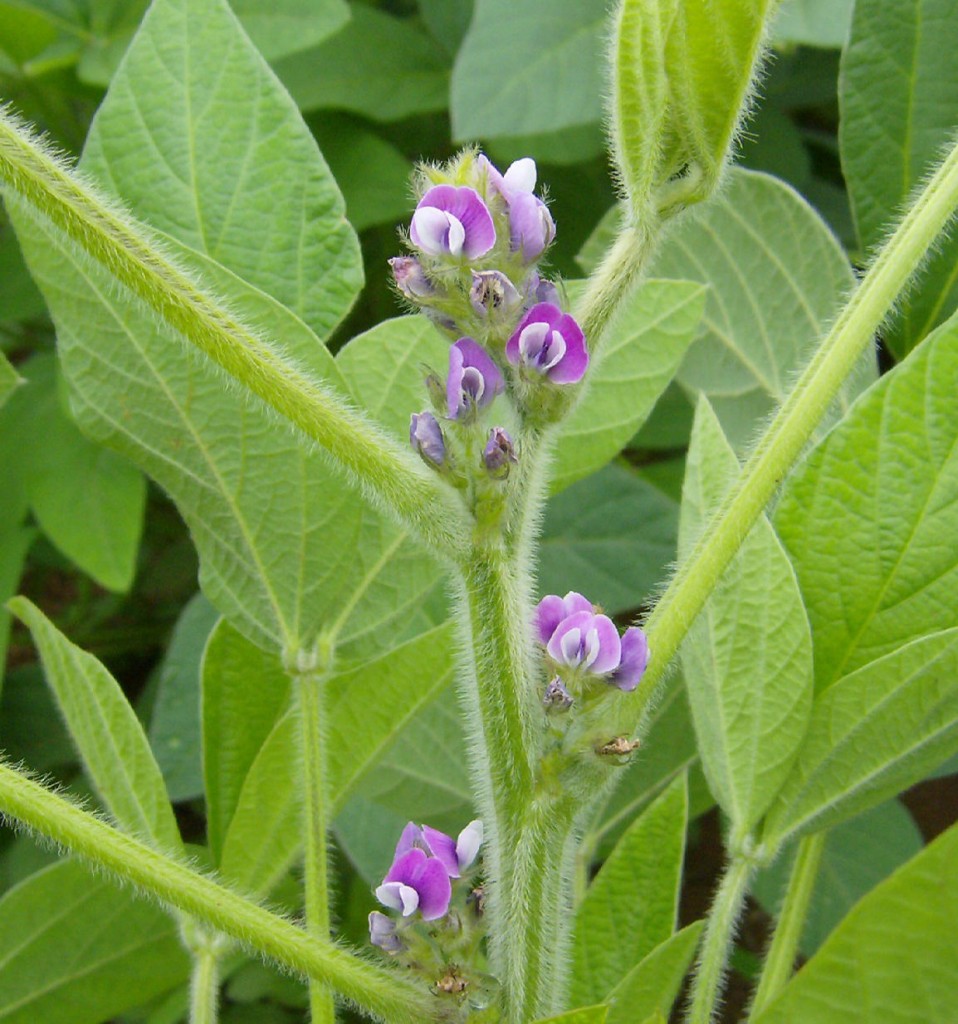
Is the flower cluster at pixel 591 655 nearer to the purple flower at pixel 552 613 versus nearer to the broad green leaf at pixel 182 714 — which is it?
the purple flower at pixel 552 613

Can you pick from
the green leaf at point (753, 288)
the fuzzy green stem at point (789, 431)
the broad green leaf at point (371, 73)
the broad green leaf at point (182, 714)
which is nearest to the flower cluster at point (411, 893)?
the fuzzy green stem at point (789, 431)

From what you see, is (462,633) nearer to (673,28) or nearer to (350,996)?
(350,996)

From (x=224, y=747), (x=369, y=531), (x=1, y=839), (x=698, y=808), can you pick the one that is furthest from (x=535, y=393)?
(x=1, y=839)

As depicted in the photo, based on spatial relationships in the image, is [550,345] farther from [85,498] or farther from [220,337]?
[85,498]

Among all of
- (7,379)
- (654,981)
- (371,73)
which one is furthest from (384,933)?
(371,73)

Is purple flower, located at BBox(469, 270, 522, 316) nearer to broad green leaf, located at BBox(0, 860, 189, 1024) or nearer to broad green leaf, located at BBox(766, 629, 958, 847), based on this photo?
A: broad green leaf, located at BBox(766, 629, 958, 847)
